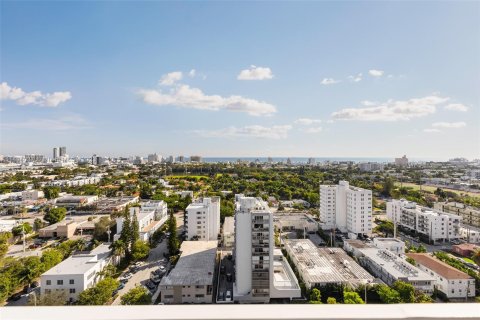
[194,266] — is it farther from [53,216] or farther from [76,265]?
[53,216]

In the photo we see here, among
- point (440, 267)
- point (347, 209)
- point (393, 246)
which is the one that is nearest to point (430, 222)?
point (347, 209)

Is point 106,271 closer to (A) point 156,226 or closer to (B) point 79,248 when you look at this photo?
(B) point 79,248

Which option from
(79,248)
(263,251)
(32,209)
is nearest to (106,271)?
(79,248)

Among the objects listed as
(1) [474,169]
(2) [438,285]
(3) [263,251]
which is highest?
(1) [474,169]

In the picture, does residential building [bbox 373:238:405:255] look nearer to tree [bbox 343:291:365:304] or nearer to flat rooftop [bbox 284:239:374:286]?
flat rooftop [bbox 284:239:374:286]

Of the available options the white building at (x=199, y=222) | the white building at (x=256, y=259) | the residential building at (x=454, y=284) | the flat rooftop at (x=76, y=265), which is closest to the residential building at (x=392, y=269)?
the residential building at (x=454, y=284)

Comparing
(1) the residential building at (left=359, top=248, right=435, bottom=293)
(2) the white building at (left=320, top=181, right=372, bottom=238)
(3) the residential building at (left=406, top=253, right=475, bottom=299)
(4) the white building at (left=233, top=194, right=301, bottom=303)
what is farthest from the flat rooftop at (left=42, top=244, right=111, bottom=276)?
(2) the white building at (left=320, top=181, right=372, bottom=238)

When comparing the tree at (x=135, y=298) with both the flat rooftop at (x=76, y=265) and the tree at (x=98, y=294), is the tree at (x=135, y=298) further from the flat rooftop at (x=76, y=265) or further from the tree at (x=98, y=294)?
the flat rooftop at (x=76, y=265)
